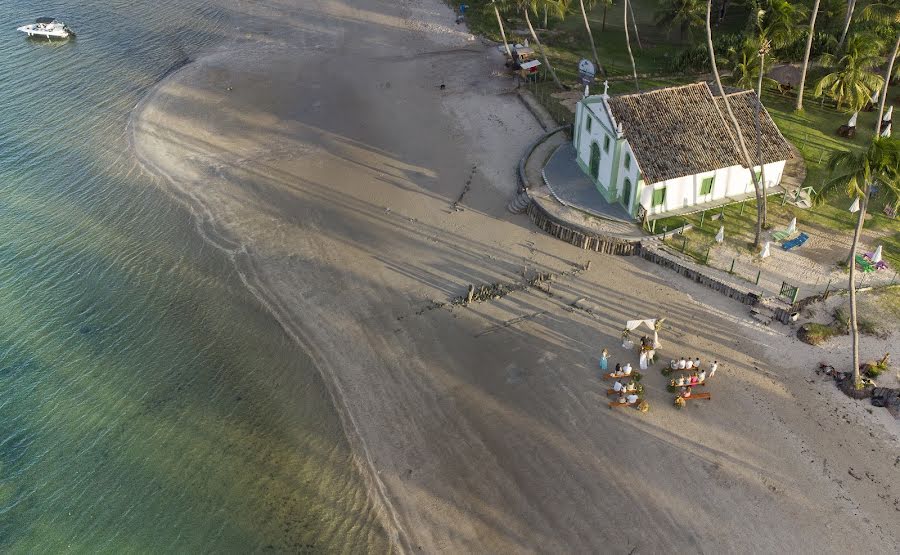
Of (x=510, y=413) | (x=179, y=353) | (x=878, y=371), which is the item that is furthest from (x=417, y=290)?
(x=878, y=371)

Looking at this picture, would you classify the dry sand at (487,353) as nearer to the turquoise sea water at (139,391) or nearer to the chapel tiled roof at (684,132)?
the turquoise sea water at (139,391)

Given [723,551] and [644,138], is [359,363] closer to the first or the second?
[723,551]

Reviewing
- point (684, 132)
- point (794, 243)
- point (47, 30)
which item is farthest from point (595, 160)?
point (47, 30)

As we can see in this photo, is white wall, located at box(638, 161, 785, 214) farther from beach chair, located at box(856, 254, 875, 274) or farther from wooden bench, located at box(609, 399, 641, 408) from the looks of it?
wooden bench, located at box(609, 399, 641, 408)

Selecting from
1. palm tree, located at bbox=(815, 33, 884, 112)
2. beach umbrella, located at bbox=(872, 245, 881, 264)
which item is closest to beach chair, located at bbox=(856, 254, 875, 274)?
beach umbrella, located at bbox=(872, 245, 881, 264)

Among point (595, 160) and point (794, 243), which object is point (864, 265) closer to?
point (794, 243)

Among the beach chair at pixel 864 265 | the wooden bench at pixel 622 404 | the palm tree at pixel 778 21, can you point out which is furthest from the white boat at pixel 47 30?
the beach chair at pixel 864 265
